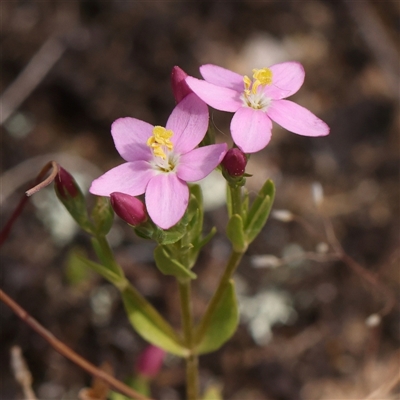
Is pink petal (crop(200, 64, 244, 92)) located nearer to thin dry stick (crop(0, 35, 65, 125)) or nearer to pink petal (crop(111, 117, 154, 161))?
pink petal (crop(111, 117, 154, 161))

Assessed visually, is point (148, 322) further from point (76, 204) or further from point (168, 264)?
point (76, 204)

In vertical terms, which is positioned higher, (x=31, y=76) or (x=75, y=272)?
(x=31, y=76)

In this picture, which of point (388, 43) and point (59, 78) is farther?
point (388, 43)

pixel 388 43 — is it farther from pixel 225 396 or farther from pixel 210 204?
pixel 225 396

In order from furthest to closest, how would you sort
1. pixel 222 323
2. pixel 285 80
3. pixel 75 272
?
pixel 75 272 → pixel 222 323 → pixel 285 80

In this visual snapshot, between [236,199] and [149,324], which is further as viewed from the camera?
[149,324]

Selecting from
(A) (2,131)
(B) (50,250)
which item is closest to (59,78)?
(A) (2,131)

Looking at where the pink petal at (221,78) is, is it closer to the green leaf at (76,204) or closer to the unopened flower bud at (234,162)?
the unopened flower bud at (234,162)

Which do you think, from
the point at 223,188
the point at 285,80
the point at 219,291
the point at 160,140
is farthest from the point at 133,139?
the point at 223,188
